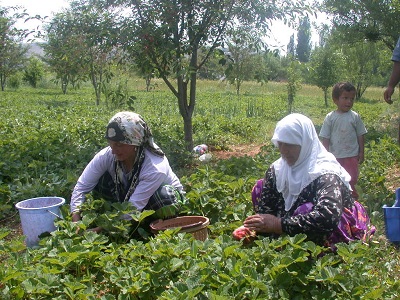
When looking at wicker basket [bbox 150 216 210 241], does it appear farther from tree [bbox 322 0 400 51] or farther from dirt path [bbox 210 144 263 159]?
tree [bbox 322 0 400 51]

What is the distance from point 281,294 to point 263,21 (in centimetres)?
506

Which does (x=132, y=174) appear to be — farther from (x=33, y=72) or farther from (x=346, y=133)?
(x=33, y=72)

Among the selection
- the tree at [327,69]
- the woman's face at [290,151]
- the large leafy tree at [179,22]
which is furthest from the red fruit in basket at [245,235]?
the tree at [327,69]

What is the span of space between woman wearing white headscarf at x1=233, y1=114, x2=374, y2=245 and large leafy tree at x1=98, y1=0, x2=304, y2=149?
3342mm

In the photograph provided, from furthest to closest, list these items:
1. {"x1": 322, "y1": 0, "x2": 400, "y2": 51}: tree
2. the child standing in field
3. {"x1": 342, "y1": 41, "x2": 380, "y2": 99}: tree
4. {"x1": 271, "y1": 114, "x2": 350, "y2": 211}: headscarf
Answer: {"x1": 342, "y1": 41, "x2": 380, "y2": 99}: tree < {"x1": 322, "y1": 0, "x2": 400, "y2": 51}: tree < the child standing in field < {"x1": 271, "y1": 114, "x2": 350, "y2": 211}: headscarf

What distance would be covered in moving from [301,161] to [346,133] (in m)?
1.85

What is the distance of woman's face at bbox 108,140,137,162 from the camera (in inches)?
133

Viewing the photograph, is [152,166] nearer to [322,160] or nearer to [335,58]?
[322,160]

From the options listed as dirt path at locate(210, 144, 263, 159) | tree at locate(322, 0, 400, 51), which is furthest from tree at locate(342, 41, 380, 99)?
dirt path at locate(210, 144, 263, 159)

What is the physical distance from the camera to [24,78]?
44.0 metres

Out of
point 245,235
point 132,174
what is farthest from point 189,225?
point 132,174

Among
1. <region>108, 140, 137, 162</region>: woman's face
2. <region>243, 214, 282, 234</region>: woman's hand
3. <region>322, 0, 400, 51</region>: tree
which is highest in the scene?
<region>322, 0, 400, 51</region>: tree

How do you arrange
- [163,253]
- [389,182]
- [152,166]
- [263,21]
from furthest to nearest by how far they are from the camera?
[263,21]
[389,182]
[152,166]
[163,253]

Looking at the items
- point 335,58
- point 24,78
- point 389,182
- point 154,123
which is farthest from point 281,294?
point 24,78
